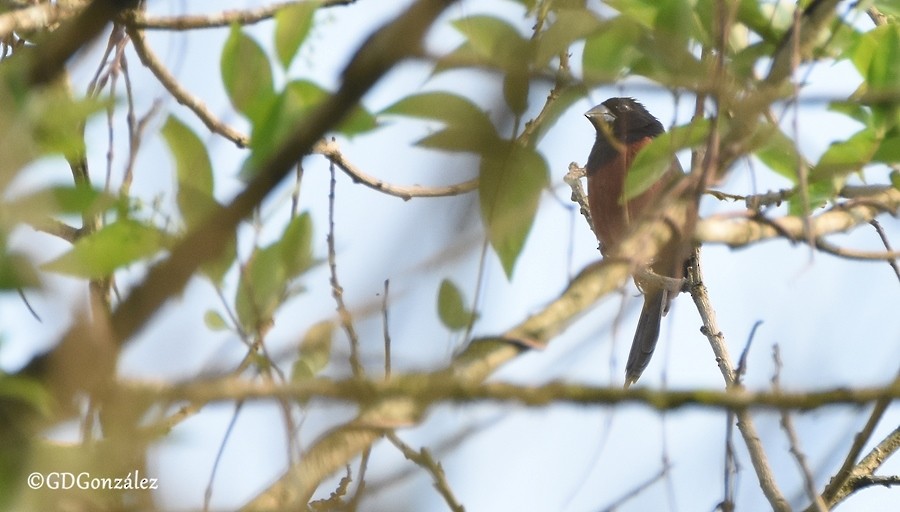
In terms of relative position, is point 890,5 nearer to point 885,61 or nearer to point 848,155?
point 885,61

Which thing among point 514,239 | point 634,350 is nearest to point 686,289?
point 634,350

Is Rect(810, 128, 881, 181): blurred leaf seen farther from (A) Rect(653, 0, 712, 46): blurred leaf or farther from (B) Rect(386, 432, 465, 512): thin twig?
(B) Rect(386, 432, 465, 512): thin twig

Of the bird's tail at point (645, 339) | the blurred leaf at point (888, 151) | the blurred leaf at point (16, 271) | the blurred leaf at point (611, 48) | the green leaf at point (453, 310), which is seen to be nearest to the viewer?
the blurred leaf at point (16, 271)

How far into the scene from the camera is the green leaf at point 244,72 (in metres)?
Answer: 0.95

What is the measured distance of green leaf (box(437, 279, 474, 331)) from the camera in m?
0.91

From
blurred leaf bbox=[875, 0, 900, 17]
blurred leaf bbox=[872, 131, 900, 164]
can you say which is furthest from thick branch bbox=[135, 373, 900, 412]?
blurred leaf bbox=[875, 0, 900, 17]

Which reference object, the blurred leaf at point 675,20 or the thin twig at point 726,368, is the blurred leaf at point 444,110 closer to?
the blurred leaf at point 675,20

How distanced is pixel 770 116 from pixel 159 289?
0.82 m

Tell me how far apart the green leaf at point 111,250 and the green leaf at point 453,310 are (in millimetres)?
267

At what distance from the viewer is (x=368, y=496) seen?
2.73 feet

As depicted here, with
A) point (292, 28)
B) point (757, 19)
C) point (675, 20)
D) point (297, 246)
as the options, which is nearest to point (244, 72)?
point (292, 28)

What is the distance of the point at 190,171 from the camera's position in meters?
0.93

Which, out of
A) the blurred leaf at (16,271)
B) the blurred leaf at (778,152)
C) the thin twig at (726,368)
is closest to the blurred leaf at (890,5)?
the blurred leaf at (778,152)

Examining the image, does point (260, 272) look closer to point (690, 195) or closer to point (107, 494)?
point (107, 494)
